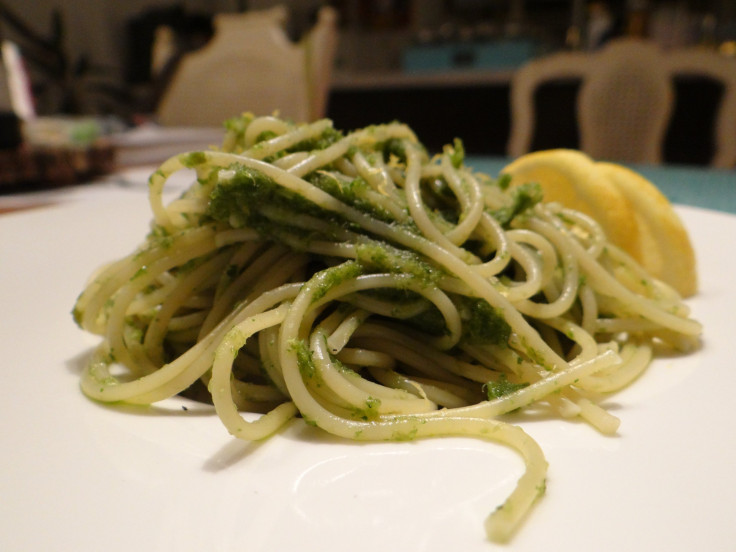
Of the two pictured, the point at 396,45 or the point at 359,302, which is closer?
the point at 359,302

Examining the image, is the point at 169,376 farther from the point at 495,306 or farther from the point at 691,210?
the point at 691,210

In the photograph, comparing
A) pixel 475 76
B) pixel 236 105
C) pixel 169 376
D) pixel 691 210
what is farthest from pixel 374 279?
pixel 475 76

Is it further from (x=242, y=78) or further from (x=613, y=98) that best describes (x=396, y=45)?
(x=613, y=98)

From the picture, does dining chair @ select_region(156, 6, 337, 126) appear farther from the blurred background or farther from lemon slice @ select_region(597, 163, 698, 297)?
lemon slice @ select_region(597, 163, 698, 297)

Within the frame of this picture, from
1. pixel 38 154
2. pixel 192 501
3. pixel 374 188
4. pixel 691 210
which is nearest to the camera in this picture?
pixel 192 501

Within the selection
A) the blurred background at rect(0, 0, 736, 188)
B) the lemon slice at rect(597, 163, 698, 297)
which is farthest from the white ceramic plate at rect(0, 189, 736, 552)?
the blurred background at rect(0, 0, 736, 188)

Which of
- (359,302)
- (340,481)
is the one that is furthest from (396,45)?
(340,481)

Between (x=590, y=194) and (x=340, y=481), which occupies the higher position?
(x=590, y=194)
